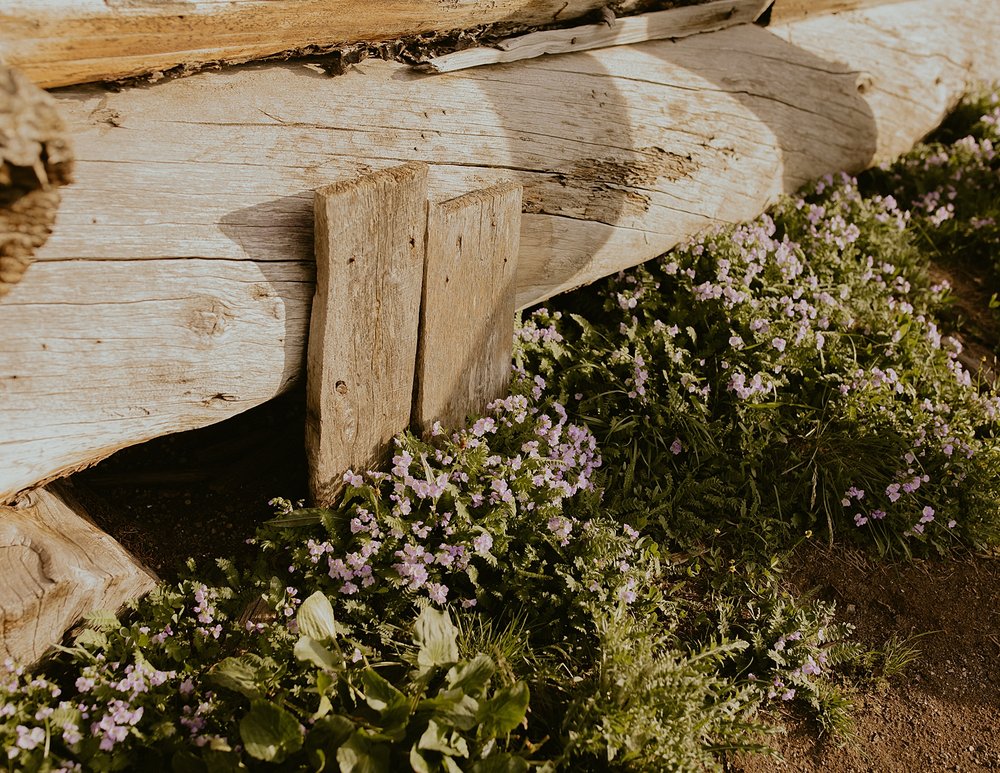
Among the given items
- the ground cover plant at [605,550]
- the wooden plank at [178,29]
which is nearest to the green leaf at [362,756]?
the ground cover plant at [605,550]

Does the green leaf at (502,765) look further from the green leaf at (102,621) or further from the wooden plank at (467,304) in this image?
the wooden plank at (467,304)

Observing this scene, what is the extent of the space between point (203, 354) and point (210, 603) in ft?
2.81

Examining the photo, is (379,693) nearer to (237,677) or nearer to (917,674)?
(237,677)

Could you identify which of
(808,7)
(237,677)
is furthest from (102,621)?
(808,7)

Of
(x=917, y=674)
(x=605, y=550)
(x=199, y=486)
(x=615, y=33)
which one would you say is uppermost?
(x=615, y=33)

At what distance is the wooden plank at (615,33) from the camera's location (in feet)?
10.9

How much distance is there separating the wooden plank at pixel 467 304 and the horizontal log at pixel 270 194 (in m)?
0.16

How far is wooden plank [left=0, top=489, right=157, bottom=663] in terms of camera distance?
2482 millimetres

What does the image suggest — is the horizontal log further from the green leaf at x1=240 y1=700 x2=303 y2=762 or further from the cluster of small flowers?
the green leaf at x1=240 y1=700 x2=303 y2=762

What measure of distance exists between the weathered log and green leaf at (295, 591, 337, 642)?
122cm

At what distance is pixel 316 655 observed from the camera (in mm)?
2432

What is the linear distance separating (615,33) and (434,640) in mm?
2819

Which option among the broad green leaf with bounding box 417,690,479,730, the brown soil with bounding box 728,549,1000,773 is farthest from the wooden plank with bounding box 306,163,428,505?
the brown soil with bounding box 728,549,1000,773

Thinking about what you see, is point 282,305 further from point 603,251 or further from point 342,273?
point 603,251
